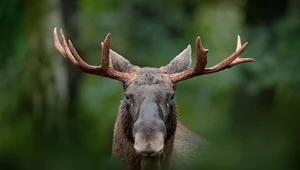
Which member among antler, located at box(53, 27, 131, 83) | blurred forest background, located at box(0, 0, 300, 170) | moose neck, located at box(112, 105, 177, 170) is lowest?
moose neck, located at box(112, 105, 177, 170)

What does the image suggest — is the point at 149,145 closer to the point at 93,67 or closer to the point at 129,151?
the point at 129,151

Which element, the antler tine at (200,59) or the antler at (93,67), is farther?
the antler at (93,67)

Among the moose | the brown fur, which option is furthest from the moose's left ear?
the brown fur

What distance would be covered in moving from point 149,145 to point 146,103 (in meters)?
0.52

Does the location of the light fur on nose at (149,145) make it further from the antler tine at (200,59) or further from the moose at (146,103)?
the antler tine at (200,59)

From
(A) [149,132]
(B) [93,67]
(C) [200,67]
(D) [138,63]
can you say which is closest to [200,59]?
(C) [200,67]

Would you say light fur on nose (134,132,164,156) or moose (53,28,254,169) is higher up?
moose (53,28,254,169)

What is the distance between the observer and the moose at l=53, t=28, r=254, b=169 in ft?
20.2

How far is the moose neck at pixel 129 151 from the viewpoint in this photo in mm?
6875

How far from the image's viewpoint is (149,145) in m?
5.98

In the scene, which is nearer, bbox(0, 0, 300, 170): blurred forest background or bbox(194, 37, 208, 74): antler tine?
bbox(194, 37, 208, 74): antler tine

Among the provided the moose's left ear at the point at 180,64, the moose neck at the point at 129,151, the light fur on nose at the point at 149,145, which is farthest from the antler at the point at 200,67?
the light fur on nose at the point at 149,145

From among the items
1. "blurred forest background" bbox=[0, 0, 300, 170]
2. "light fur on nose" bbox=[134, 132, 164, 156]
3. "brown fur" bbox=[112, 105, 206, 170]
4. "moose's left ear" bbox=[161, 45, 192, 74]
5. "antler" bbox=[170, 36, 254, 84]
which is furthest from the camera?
"blurred forest background" bbox=[0, 0, 300, 170]

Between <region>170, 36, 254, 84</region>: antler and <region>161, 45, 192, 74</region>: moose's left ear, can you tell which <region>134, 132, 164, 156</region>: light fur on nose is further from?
<region>161, 45, 192, 74</region>: moose's left ear
